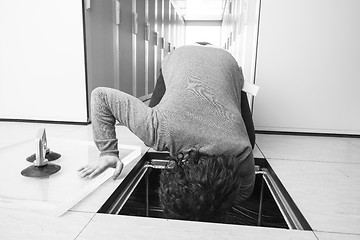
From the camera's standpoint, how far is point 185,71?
1181 millimetres

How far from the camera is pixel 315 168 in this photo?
1337 mm

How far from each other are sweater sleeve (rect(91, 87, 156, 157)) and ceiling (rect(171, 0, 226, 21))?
18.8 ft

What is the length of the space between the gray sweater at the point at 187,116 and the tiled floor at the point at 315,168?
29 cm

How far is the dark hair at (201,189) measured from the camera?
2.62ft

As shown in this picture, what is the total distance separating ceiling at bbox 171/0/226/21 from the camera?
6.70 meters

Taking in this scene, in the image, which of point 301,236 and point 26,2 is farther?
point 26,2

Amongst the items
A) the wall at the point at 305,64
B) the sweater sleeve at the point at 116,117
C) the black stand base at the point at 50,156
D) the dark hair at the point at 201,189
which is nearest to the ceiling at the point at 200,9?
the wall at the point at 305,64

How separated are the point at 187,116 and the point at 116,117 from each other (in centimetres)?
30

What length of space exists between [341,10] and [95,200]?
6.09 ft

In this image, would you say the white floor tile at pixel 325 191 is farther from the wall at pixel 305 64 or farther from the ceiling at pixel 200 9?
the ceiling at pixel 200 9

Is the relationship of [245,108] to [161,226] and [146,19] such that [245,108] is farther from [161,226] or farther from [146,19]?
[146,19]

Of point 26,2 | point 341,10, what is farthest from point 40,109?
point 341,10

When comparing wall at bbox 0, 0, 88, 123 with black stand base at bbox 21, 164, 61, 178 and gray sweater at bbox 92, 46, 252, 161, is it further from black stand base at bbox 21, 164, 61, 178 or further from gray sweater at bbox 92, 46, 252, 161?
gray sweater at bbox 92, 46, 252, 161

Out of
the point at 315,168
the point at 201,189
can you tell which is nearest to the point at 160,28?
the point at 315,168
